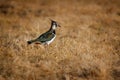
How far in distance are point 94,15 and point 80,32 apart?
5.24 meters

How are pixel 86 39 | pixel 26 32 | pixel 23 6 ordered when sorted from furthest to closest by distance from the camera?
pixel 23 6
pixel 26 32
pixel 86 39

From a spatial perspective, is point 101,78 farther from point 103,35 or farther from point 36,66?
point 103,35

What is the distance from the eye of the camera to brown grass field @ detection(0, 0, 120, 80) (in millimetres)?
11109

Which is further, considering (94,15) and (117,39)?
(94,15)

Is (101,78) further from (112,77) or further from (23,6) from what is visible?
(23,6)

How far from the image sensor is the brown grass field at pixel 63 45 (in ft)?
36.4

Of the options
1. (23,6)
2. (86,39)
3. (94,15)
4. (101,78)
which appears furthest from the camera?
(23,6)

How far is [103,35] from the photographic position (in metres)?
15.9

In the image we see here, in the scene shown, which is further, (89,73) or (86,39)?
(86,39)

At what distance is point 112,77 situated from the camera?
11.2m

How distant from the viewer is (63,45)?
44.5ft

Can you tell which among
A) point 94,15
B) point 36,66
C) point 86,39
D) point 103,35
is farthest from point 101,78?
point 94,15

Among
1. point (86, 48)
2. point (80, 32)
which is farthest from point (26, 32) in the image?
point (86, 48)

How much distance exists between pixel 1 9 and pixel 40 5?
11.2 feet
